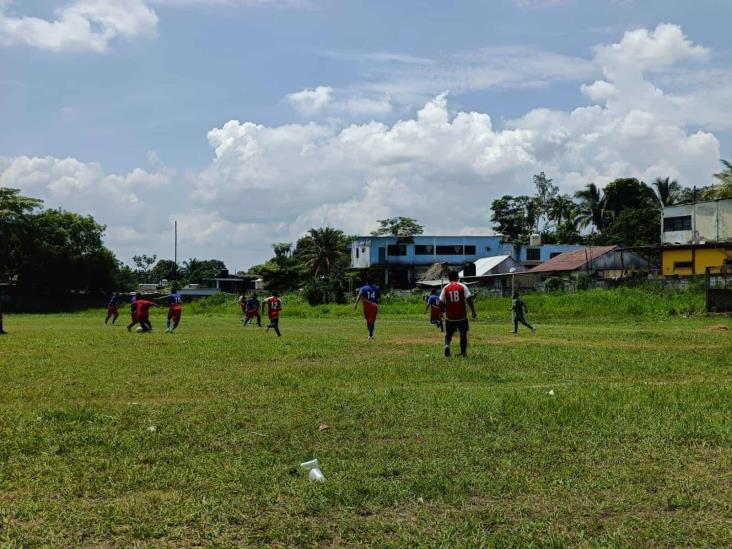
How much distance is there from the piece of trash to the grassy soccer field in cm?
11

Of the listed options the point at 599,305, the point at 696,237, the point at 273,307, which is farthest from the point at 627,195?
the point at 273,307

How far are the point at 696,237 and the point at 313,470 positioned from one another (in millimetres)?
57232

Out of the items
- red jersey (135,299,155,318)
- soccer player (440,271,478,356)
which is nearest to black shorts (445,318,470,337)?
soccer player (440,271,478,356)

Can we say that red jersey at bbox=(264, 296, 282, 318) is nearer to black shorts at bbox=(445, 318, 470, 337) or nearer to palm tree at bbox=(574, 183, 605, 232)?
black shorts at bbox=(445, 318, 470, 337)

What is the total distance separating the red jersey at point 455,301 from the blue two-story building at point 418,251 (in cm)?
6999

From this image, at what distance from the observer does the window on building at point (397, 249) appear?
3433 inches

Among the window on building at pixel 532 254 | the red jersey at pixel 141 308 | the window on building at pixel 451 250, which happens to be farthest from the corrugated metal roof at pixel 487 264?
the red jersey at pixel 141 308

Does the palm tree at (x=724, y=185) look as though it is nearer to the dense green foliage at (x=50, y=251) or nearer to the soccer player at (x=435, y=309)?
the soccer player at (x=435, y=309)

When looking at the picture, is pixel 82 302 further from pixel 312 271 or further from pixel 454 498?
pixel 454 498

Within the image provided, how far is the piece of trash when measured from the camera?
6.13 m

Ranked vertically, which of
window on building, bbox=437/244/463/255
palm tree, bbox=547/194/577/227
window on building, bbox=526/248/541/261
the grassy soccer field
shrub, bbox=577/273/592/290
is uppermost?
palm tree, bbox=547/194/577/227

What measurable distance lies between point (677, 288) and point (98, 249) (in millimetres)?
60292

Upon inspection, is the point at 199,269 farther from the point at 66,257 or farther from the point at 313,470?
the point at 313,470

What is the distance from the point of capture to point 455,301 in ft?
53.6
